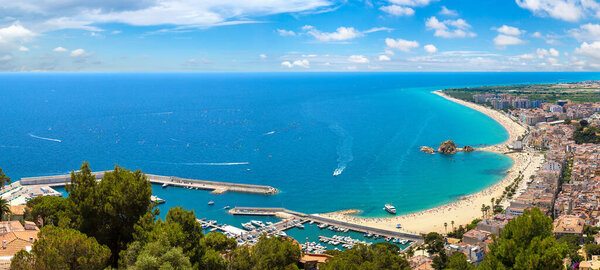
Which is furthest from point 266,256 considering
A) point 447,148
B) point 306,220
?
point 447,148

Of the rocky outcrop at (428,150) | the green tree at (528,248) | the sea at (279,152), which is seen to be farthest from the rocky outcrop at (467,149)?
the green tree at (528,248)

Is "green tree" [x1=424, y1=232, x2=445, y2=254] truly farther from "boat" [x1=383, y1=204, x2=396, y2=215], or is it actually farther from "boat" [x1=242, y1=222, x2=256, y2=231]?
"boat" [x1=242, y1=222, x2=256, y2=231]

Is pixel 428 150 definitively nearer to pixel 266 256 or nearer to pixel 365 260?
pixel 365 260

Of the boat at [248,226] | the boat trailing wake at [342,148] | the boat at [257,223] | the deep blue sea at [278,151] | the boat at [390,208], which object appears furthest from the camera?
the boat trailing wake at [342,148]

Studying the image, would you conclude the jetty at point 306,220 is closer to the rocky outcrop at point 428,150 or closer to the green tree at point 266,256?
the green tree at point 266,256

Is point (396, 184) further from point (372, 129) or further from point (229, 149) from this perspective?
point (372, 129)

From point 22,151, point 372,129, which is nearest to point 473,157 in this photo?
point 372,129
